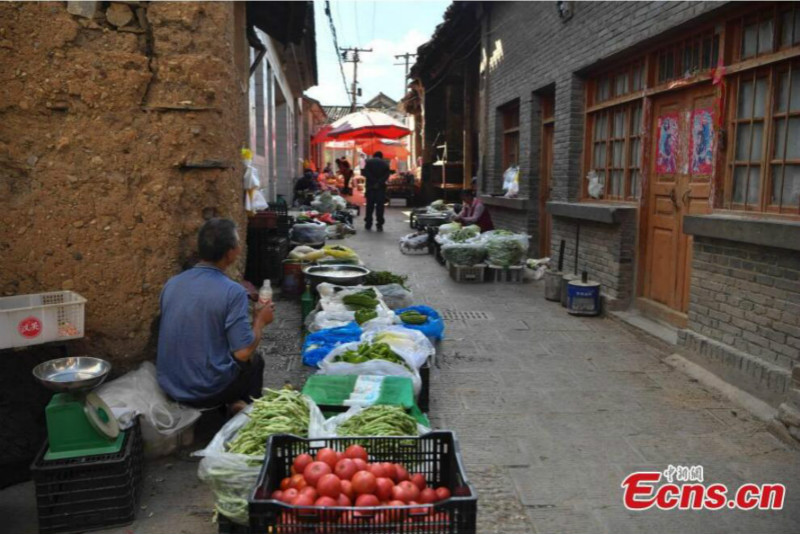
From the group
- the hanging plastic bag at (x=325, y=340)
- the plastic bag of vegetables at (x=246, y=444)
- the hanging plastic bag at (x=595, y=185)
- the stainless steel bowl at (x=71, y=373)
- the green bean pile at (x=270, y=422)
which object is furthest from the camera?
the hanging plastic bag at (x=595, y=185)

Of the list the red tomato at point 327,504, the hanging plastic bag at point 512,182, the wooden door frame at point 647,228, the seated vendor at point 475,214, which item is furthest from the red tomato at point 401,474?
the hanging plastic bag at point 512,182

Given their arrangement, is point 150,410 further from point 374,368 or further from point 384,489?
point 384,489

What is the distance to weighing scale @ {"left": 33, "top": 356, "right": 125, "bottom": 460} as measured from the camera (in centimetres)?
330

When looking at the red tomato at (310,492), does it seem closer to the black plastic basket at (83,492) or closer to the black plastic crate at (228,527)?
the black plastic crate at (228,527)

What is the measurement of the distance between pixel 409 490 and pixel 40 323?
91.6 inches

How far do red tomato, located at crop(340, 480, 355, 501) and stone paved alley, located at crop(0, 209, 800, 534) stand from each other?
41.6 inches

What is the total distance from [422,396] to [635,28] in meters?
4.79

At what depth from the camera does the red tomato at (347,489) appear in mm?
2537

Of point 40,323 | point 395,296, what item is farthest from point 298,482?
point 395,296

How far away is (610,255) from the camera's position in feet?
25.9

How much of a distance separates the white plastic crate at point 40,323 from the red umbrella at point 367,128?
16.2m

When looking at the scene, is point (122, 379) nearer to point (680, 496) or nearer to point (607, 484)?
point (607, 484)

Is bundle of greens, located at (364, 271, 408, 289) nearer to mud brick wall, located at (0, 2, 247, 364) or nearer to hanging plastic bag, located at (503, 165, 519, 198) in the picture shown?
mud brick wall, located at (0, 2, 247, 364)

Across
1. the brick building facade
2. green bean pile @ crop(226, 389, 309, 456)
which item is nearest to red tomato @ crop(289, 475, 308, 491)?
green bean pile @ crop(226, 389, 309, 456)
